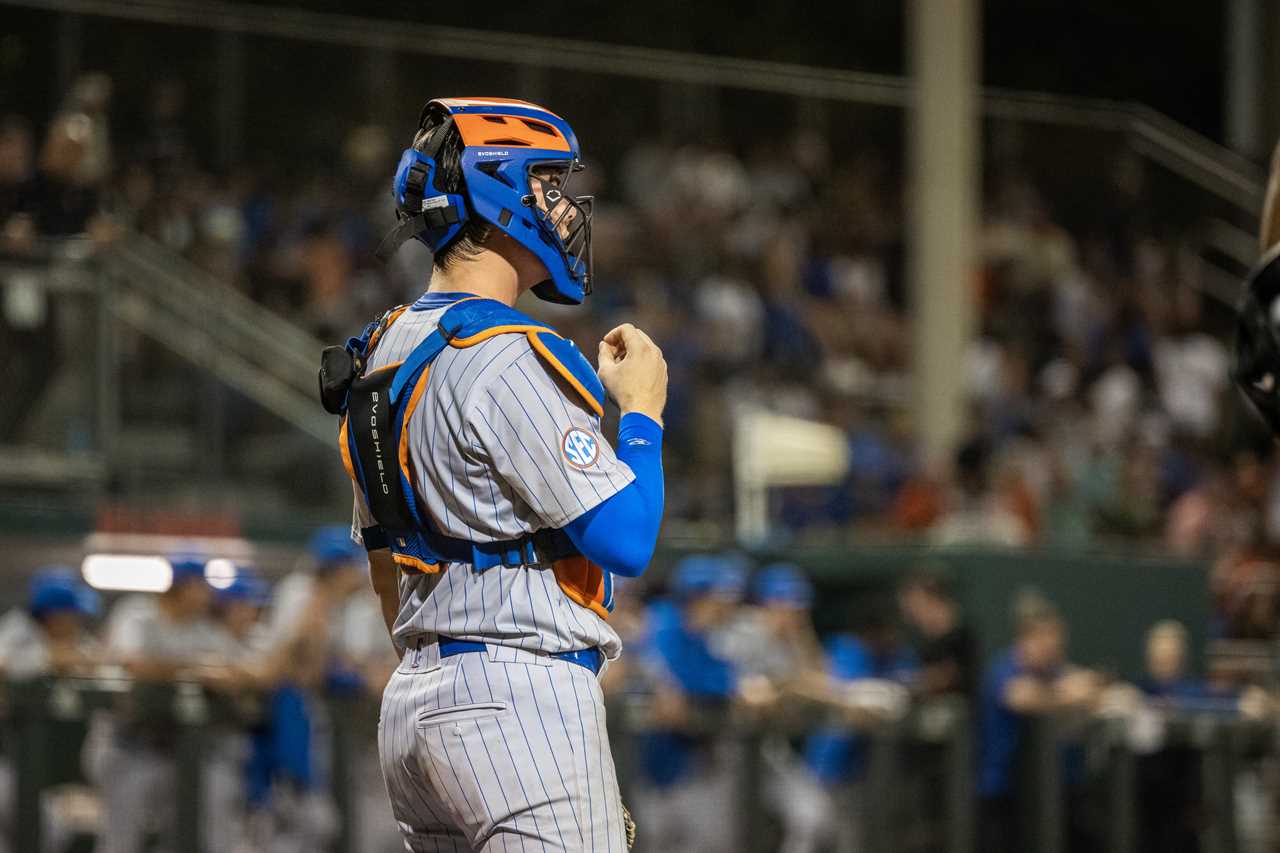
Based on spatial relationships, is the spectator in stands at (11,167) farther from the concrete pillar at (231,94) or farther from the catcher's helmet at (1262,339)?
the catcher's helmet at (1262,339)

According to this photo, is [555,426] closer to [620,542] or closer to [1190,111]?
[620,542]

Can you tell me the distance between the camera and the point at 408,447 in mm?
3010

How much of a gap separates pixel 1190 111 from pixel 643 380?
18.4 m

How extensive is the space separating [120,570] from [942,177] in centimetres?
786

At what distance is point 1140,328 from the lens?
15961 millimetres

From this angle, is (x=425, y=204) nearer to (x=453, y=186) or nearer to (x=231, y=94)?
(x=453, y=186)

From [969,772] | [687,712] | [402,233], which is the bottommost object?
[969,772]

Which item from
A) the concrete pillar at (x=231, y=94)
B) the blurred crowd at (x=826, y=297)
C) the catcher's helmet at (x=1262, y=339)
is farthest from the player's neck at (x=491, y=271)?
the concrete pillar at (x=231, y=94)

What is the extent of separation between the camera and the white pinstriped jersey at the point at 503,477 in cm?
288

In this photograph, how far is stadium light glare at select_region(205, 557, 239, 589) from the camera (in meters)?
8.91

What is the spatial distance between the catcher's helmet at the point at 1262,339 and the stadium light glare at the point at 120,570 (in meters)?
7.10

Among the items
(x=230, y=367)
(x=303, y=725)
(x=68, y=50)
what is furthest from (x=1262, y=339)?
(x=68, y=50)

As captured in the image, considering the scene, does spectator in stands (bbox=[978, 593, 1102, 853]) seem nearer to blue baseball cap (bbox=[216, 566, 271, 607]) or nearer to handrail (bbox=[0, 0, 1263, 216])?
blue baseball cap (bbox=[216, 566, 271, 607])

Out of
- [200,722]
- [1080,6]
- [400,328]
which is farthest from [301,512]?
[1080,6]
